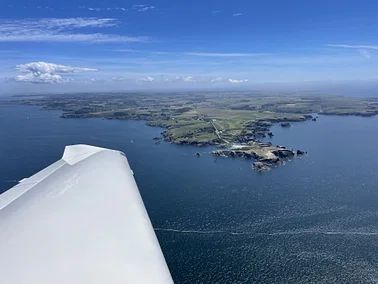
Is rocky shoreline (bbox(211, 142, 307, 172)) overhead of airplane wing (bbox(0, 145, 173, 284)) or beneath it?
beneath

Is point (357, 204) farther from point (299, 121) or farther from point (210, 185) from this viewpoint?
point (299, 121)

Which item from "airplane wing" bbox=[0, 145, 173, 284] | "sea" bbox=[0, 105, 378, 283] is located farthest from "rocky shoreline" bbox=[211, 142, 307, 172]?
"airplane wing" bbox=[0, 145, 173, 284]

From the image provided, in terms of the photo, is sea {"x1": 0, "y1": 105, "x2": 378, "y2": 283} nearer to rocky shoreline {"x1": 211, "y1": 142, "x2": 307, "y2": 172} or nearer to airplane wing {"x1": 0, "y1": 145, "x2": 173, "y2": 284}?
rocky shoreline {"x1": 211, "y1": 142, "x2": 307, "y2": 172}

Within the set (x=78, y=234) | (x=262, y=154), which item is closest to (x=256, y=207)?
(x=262, y=154)

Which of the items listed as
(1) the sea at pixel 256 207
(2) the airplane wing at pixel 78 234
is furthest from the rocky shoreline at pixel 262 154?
(2) the airplane wing at pixel 78 234

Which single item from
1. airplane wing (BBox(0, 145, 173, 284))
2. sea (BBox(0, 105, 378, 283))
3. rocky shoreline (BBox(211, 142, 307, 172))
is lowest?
sea (BBox(0, 105, 378, 283))

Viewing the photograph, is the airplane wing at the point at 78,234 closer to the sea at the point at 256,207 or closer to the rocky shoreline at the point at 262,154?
the sea at the point at 256,207

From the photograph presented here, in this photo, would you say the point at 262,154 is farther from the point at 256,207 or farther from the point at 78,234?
the point at 78,234
